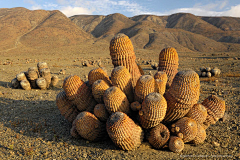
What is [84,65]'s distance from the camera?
20141 millimetres

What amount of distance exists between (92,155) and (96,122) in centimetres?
71

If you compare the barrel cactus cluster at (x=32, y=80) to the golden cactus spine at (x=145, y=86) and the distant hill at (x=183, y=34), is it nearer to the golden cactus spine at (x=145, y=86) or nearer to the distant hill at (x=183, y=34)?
the golden cactus spine at (x=145, y=86)

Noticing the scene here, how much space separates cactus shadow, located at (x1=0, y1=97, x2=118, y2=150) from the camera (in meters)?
4.43

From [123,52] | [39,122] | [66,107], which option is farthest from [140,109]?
[39,122]

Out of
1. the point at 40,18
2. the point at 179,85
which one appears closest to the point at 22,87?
the point at 179,85

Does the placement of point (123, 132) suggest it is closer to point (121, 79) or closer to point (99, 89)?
point (99, 89)

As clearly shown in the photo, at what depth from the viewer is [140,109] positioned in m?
3.98

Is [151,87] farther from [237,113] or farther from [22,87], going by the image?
[22,87]

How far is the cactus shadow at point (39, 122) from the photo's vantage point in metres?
4.43

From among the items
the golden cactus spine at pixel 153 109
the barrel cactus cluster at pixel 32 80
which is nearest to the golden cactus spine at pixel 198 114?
the golden cactus spine at pixel 153 109

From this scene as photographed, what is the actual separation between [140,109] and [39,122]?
3.42 meters

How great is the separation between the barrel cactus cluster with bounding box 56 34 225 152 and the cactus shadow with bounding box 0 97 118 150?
0.26 m

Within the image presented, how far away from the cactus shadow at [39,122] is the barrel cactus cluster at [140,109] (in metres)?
0.26

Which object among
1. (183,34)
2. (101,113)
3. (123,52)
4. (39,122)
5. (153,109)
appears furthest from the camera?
(183,34)
